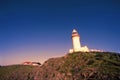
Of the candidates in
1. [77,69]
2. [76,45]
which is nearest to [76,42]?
[76,45]

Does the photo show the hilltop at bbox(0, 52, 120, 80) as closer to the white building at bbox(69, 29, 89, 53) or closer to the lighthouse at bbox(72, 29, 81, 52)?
the white building at bbox(69, 29, 89, 53)

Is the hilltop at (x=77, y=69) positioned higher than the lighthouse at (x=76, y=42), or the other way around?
the lighthouse at (x=76, y=42)

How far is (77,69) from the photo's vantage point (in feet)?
358

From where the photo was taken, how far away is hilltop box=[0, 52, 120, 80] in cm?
9438

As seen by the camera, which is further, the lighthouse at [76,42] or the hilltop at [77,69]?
the lighthouse at [76,42]

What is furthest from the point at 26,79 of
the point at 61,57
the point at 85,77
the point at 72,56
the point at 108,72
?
the point at 108,72

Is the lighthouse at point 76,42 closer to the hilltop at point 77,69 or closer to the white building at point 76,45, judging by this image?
the white building at point 76,45

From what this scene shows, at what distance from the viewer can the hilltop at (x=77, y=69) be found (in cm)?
9438

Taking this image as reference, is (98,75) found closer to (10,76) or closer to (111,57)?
(111,57)

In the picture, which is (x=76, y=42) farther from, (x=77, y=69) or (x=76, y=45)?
(x=77, y=69)

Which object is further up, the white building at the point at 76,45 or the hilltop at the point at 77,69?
the white building at the point at 76,45

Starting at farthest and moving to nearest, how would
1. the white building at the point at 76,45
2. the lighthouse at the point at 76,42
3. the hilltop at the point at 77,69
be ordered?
the white building at the point at 76,45 < the lighthouse at the point at 76,42 < the hilltop at the point at 77,69

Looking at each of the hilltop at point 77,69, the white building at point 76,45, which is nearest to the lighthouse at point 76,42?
the white building at point 76,45

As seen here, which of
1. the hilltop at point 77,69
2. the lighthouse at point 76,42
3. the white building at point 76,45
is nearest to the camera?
the hilltop at point 77,69
